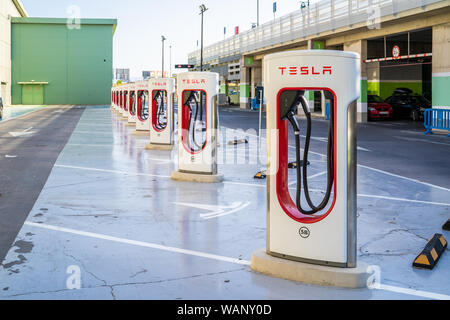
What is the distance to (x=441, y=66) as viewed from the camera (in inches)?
923

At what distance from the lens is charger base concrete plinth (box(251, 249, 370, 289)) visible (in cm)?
467

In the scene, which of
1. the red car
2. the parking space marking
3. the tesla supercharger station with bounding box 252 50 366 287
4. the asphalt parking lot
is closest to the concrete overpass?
the red car

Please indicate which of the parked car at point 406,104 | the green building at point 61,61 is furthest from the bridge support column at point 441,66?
the green building at point 61,61

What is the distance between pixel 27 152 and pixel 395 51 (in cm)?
2041

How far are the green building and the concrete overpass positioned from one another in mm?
23056

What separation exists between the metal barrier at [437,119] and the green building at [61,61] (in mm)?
51527

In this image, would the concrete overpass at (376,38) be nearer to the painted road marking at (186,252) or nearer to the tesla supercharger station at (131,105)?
the tesla supercharger station at (131,105)

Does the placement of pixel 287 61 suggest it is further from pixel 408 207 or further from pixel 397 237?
pixel 408 207

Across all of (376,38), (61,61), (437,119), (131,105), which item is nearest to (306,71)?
(437,119)

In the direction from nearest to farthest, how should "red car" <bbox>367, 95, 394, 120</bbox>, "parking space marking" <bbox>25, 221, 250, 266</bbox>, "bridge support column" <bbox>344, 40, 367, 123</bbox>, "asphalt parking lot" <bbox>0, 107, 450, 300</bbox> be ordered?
"asphalt parking lot" <bbox>0, 107, 450, 300</bbox> < "parking space marking" <bbox>25, 221, 250, 266</bbox> < "bridge support column" <bbox>344, 40, 367, 123</bbox> < "red car" <bbox>367, 95, 394, 120</bbox>

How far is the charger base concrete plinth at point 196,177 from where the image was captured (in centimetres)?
1029

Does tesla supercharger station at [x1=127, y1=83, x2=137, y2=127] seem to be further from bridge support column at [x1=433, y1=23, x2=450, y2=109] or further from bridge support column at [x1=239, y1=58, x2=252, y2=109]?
bridge support column at [x1=239, y1=58, x2=252, y2=109]

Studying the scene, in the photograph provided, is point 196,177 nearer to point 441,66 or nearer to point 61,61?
point 441,66
